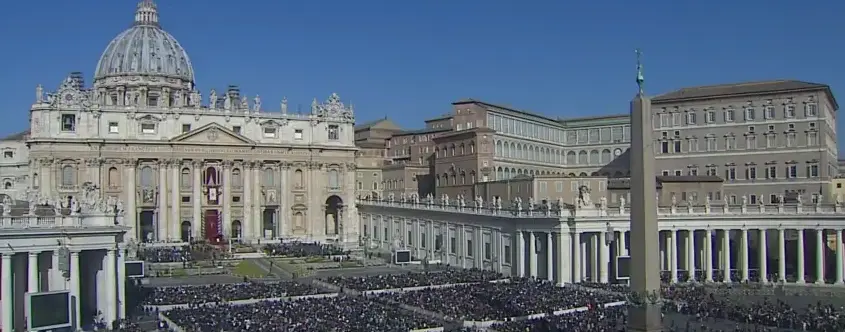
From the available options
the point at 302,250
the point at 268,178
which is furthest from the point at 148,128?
the point at 302,250

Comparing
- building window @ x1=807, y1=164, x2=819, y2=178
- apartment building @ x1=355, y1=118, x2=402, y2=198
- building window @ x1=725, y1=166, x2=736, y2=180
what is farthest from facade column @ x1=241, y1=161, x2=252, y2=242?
building window @ x1=807, y1=164, x2=819, y2=178

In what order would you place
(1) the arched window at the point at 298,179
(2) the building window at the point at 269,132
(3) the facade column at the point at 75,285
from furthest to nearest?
(1) the arched window at the point at 298,179
(2) the building window at the point at 269,132
(3) the facade column at the point at 75,285

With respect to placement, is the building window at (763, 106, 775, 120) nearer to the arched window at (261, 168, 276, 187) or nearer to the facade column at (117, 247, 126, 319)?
the arched window at (261, 168, 276, 187)

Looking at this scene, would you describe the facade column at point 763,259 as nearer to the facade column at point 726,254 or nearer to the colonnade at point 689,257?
the colonnade at point 689,257

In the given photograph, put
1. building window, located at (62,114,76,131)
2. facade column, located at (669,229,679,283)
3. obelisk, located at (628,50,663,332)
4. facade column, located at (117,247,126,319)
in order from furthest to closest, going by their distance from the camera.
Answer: building window, located at (62,114,76,131) → facade column, located at (669,229,679,283) → facade column, located at (117,247,126,319) → obelisk, located at (628,50,663,332)

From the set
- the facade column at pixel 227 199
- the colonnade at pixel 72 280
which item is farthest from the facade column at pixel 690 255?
the facade column at pixel 227 199

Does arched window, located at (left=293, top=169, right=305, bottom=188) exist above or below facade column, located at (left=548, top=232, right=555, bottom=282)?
above

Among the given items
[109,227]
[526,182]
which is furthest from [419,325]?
[526,182]

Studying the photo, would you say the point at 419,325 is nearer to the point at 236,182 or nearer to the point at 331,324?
the point at 331,324
